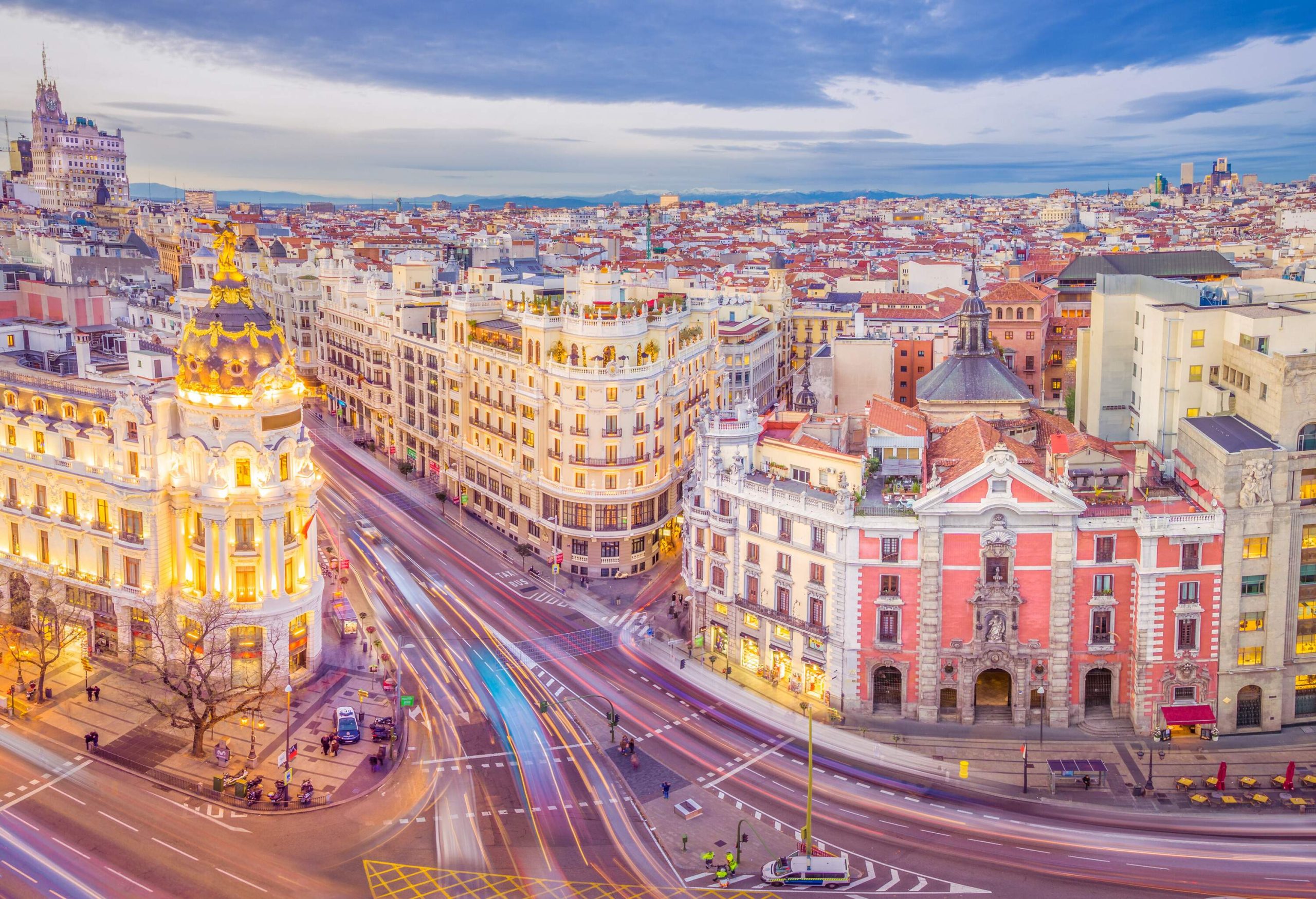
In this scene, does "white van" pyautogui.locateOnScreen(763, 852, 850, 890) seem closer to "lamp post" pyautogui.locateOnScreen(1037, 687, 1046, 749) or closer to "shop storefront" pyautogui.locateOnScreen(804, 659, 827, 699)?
"shop storefront" pyautogui.locateOnScreen(804, 659, 827, 699)

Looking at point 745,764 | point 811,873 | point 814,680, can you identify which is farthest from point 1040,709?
point 811,873

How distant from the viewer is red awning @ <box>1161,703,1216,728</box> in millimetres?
87500

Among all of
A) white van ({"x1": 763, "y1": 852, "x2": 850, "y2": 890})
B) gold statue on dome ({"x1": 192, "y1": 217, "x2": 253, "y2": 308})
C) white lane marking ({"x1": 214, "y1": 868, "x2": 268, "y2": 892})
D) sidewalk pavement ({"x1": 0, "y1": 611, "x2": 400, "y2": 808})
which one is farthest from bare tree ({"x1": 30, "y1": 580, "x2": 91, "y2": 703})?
white van ({"x1": 763, "y1": 852, "x2": 850, "y2": 890})

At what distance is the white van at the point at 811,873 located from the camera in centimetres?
6919

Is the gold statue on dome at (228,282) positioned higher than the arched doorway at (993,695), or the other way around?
the gold statue on dome at (228,282)

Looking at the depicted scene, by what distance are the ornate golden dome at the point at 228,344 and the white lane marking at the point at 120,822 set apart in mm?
31247

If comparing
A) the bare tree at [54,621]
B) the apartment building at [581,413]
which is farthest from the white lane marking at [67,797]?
the apartment building at [581,413]

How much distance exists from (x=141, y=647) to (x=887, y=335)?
346 feet

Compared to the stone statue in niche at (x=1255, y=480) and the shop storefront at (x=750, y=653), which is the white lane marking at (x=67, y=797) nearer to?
the shop storefront at (x=750, y=653)

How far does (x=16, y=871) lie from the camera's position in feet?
228

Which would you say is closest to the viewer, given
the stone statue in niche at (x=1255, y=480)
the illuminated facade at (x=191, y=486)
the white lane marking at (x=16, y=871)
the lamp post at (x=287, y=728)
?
the white lane marking at (x=16, y=871)

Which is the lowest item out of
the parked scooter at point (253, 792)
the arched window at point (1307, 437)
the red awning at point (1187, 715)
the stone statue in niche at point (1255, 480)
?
the parked scooter at point (253, 792)

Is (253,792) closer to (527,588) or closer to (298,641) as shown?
(298,641)

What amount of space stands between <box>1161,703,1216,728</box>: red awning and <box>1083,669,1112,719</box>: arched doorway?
426 centimetres
